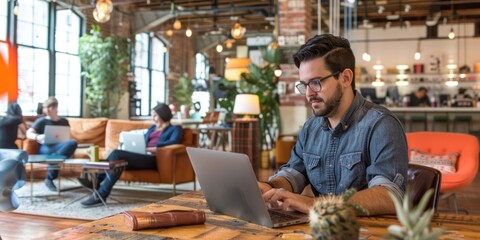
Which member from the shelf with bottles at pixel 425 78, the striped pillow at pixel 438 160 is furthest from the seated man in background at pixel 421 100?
the striped pillow at pixel 438 160

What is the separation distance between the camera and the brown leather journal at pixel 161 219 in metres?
1.38

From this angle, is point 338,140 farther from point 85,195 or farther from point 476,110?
point 476,110

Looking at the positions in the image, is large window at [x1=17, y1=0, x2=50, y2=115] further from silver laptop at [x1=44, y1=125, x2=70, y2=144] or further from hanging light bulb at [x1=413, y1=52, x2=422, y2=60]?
hanging light bulb at [x1=413, y1=52, x2=422, y2=60]

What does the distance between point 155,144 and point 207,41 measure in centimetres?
1436

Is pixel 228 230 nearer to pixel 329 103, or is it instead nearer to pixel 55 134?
pixel 329 103

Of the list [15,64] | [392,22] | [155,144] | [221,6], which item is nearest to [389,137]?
[155,144]

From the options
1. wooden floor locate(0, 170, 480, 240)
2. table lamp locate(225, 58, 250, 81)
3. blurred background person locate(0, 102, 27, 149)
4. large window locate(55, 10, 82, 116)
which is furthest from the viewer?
large window locate(55, 10, 82, 116)

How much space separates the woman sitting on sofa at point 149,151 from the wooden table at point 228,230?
15.4 feet

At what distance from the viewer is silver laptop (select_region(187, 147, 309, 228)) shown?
1.42 m

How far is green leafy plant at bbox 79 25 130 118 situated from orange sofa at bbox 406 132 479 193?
7.66 metres

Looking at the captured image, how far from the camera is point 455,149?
5.49 meters

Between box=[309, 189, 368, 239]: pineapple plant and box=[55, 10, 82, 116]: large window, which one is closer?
box=[309, 189, 368, 239]: pineapple plant

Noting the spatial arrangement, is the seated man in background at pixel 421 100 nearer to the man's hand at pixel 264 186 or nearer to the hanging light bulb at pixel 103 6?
the hanging light bulb at pixel 103 6

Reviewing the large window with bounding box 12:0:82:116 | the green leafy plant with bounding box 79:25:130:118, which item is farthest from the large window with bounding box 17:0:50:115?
the green leafy plant with bounding box 79:25:130:118
